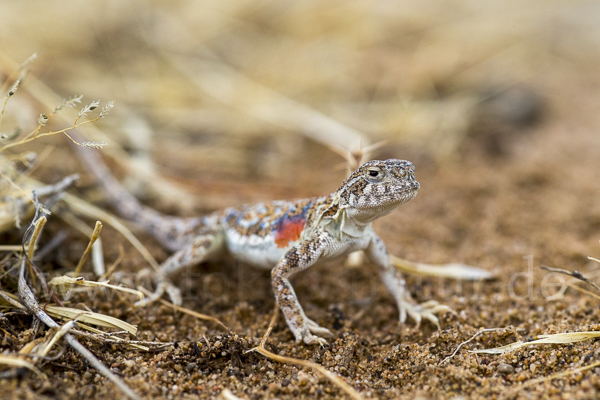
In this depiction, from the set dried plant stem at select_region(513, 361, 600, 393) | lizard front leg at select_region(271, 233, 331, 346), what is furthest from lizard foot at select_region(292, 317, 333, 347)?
dried plant stem at select_region(513, 361, 600, 393)

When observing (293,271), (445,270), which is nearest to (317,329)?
(293,271)

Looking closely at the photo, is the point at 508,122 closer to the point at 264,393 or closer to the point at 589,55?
the point at 589,55

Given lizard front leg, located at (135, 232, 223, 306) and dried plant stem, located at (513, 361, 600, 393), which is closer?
dried plant stem, located at (513, 361, 600, 393)

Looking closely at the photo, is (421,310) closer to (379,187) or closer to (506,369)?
(506,369)

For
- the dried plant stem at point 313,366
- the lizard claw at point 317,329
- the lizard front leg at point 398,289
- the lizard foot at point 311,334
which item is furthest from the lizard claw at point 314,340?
the lizard front leg at point 398,289

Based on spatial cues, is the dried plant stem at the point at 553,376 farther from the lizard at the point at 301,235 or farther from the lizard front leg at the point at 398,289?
the lizard front leg at the point at 398,289

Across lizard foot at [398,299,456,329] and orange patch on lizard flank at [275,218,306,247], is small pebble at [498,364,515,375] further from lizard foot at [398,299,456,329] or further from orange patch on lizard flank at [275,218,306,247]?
orange patch on lizard flank at [275,218,306,247]
